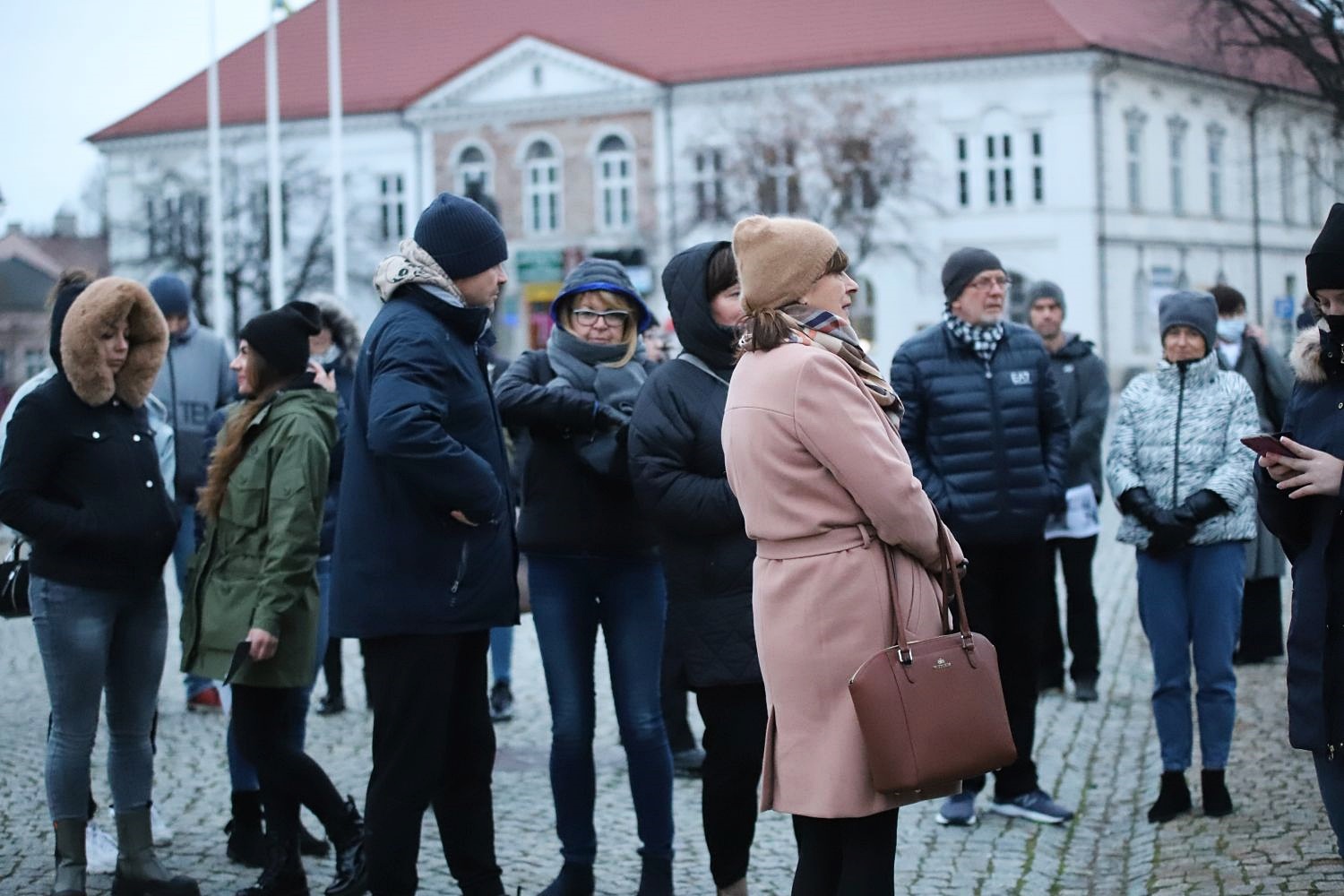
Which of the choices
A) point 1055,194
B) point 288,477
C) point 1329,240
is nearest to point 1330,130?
point 1329,240

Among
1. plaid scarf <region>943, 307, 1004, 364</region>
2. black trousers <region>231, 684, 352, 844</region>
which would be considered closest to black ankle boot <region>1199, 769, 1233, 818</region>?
plaid scarf <region>943, 307, 1004, 364</region>

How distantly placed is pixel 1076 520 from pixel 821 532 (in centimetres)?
592

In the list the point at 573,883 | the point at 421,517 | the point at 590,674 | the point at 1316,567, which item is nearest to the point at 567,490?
the point at 590,674

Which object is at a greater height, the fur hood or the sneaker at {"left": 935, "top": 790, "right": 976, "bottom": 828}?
the fur hood

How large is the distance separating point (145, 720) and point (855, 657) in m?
2.98

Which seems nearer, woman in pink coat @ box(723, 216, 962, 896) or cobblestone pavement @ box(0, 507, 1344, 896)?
woman in pink coat @ box(723, 216, 962, 896)

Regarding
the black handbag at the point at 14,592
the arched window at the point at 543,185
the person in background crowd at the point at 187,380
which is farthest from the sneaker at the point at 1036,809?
the arched window at the point at 543,185

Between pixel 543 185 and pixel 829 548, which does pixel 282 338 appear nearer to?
pixel 829 548

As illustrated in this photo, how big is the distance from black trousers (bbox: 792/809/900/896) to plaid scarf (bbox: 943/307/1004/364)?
3.11 metres

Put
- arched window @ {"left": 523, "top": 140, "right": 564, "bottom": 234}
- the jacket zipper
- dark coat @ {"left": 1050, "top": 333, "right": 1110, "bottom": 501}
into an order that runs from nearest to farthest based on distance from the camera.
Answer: the jacket zipper → dark coat @ {"left": 1050, "top": 333, "right": 1110, "bottom": 501} → arched window @ {"left": 523, "top": 140, "right": 564, "bottom": 234}

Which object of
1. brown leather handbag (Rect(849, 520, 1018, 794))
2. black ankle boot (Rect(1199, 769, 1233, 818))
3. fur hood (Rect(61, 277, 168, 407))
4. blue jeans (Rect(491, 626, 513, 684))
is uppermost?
fur hood (Rect(61, 277, 168, 407))

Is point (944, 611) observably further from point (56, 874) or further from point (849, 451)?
point (56, 874)

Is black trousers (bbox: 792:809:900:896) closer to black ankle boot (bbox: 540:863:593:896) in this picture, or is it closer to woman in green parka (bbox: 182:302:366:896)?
black ankle boot (bbox: 540:863:593:896)

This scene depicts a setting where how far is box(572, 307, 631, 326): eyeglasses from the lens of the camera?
6.34 m
